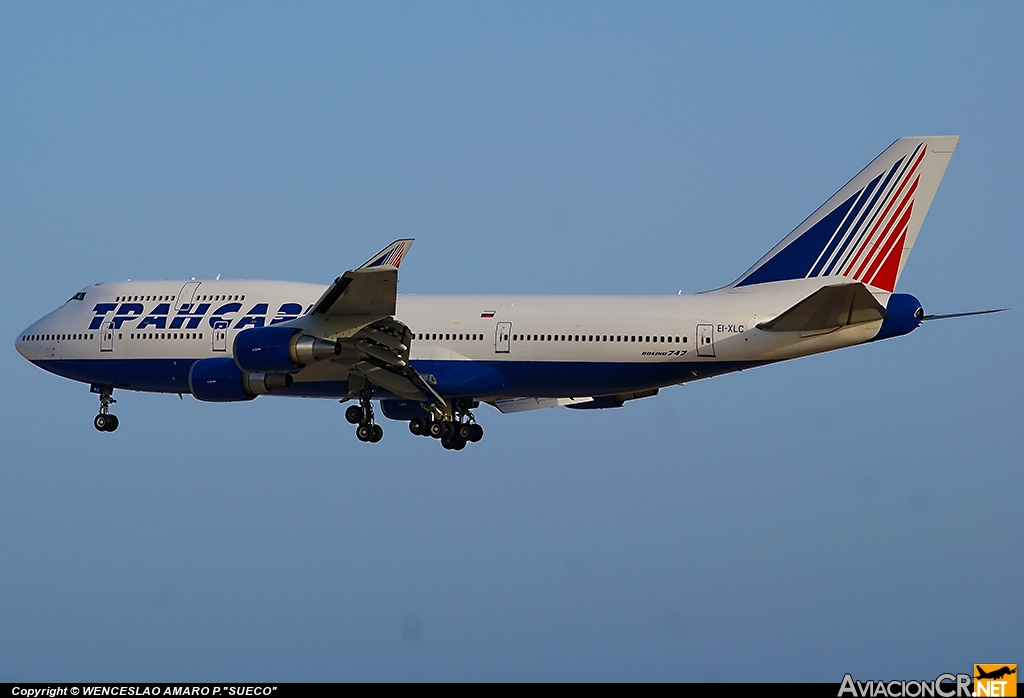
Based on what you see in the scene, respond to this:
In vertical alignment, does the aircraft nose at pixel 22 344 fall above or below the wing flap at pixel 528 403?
above

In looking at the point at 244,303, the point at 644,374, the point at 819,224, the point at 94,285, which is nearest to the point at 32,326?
the point at 94,285

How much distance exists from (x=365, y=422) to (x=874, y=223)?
16296 millimetres

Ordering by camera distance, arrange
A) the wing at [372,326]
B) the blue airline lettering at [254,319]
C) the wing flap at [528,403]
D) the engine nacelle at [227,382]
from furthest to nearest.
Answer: the wing flap at [528,403] < the blue airline lettering at [254,319] < the engine nacelle at [227,382] < the wing at [372,326]

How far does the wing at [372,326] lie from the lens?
4515cm

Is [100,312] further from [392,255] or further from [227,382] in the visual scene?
[392,255]

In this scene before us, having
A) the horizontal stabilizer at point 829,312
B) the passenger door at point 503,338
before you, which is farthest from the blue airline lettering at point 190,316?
the horizontal stabilizer at point 829,312

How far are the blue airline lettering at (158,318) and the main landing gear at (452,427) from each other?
846cm

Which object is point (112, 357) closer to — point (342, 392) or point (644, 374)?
point (342, 392)

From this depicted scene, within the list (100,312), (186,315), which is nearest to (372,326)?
(186,315)

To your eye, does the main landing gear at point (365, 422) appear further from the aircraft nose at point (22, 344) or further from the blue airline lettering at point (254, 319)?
the aircraft nose at point (22, 344)

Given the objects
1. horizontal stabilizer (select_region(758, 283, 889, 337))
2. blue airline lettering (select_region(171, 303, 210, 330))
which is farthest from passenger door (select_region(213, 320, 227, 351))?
horizontal stabilizer (select_region(758, 283, 889, 337))

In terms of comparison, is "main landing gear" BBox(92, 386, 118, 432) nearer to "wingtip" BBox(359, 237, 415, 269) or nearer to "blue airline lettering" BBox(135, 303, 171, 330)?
"blue airline lettering" BBox(135, 303, 171, 330)

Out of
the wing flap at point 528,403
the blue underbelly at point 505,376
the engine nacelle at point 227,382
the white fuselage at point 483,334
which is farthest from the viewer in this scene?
the wing flap at point 528,403

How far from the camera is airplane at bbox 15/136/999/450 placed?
46500 millimetres
